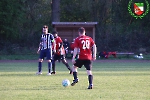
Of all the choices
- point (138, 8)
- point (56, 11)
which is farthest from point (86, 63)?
point (138, 8)

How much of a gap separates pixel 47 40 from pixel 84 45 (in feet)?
18.2

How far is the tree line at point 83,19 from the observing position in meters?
39.2

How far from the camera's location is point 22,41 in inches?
1596

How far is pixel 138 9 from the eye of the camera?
41.3 metres

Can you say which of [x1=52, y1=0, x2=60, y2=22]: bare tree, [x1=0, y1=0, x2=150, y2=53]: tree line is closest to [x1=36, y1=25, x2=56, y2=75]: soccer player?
[x1=0, y1=0, x2=150, y2=53]: tree line

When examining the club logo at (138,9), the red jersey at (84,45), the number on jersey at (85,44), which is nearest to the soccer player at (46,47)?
the red jersey at (84,45)

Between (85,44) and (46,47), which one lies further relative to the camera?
(46,47)

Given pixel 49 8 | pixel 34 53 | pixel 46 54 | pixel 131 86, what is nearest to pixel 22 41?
pixel 34 53

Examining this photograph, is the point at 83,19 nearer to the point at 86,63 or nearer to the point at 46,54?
the point at 46,54

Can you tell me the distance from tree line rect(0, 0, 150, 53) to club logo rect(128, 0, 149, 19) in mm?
398

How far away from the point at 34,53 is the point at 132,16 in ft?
33.5

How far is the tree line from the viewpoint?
39.2m

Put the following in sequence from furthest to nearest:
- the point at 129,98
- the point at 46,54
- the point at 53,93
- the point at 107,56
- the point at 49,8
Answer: the point at 49,8 → the point at 107,56 → the point at 46,54 → the point at 53,93 → the point at 129,98

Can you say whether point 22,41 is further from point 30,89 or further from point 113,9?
point 30,89
